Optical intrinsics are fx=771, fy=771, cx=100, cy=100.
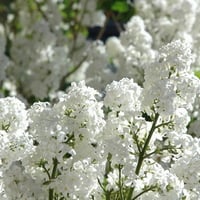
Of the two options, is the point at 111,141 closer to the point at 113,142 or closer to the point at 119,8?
the point at 113,142

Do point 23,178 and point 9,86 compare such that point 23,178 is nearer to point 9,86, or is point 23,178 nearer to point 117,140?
point 117,140

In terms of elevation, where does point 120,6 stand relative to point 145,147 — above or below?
above

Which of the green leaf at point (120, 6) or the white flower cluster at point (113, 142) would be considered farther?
the green leaf at point (120, 6)

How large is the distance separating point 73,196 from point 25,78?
8.23ft

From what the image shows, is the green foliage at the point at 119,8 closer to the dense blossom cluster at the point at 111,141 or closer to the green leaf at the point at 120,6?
the green leaf at the point at 120,6

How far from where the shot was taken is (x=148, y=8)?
4.56 m

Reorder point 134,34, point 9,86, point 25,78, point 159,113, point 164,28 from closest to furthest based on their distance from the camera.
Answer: point 159,113 < point 134,34 < point 164,28 < point 25,78 < point 9,86

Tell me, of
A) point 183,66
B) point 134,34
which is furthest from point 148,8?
point 183,66

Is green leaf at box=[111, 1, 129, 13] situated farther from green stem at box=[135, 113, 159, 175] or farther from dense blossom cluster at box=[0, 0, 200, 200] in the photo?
green stem at box=[135, 113, 159, 175]

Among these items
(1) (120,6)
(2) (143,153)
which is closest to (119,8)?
(1) (120,6)

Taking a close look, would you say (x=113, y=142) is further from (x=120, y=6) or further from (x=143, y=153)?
(x=120, y=6)

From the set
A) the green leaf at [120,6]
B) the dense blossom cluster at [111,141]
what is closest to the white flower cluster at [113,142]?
the dense blossom cluster at [111,141]

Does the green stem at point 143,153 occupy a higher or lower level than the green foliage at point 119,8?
lower

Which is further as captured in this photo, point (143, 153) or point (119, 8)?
point (119, 8)
